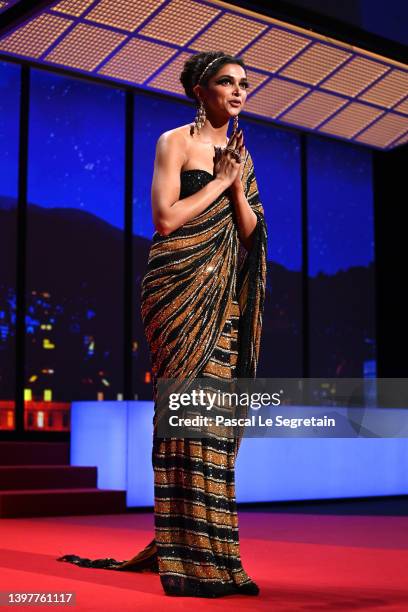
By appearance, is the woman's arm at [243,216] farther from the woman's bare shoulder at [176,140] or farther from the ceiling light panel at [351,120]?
the ceiling light panel at [351,120]

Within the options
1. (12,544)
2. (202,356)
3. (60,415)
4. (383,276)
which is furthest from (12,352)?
(202,356)

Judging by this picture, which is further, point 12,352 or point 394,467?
point 394,467

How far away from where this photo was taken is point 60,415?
8594mm

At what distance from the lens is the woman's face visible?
3.24 meters

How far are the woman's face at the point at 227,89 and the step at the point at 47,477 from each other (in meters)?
4.81

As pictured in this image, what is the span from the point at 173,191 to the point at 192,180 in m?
0.10

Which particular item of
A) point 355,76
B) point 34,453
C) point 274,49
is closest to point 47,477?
point 34,453

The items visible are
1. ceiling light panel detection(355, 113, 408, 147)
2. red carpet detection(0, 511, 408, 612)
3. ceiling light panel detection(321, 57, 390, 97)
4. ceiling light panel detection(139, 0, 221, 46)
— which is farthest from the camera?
ceiling light panel detection(355, 113, 408, 147)

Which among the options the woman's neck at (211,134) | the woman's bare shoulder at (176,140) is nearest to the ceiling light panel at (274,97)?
the woman's neck at (211,134)

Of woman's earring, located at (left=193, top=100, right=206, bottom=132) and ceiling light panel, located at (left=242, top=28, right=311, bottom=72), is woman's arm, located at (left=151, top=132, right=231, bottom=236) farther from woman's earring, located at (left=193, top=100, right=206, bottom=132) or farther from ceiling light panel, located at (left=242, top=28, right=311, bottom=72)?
ceiling light panel, located at (left=242, top=28, right=311, bottom=72)

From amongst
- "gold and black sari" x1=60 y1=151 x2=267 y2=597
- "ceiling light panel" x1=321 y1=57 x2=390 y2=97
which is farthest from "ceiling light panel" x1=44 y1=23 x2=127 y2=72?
"gold and black sari" x1=60 y1=151 x2=267 y2=597

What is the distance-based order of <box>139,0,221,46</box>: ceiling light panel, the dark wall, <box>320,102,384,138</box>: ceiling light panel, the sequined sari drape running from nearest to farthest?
1. the sequined sari drape
2. <box>139,0,221,46</box>: ceiling light panel
3. <box>320,102,384,138</box>: ceiling light panel
4. the dark wall

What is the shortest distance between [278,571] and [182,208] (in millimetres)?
1584

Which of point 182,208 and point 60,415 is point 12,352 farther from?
point 182,208
